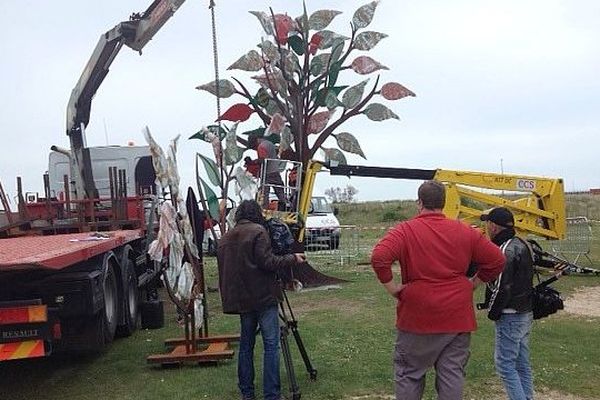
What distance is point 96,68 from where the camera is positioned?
1143cm

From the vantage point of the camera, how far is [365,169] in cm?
1227

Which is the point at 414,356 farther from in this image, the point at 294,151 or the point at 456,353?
the point at 294,151

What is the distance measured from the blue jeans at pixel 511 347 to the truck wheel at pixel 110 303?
4.03 meters

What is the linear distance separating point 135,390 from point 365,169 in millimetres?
7204

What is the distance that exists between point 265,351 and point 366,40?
8.83 metres

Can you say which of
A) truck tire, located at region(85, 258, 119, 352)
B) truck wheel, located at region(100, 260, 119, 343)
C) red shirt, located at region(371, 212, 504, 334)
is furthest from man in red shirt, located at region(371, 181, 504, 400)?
truck wheel, located at region(100, 260, 119, 343)

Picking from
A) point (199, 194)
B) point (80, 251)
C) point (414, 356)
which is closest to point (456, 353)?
point (414, 356)

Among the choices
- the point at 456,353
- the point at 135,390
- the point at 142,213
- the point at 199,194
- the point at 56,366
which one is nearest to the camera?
the point at 456,353

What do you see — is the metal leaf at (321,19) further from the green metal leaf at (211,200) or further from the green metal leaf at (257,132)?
the green metal leaf at (211,200)

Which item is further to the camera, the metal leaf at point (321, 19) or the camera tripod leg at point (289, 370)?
the metal leaf at point (321, 19)

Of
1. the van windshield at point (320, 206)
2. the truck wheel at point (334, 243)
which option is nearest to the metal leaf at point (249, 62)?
the truck wheel at point (334, 243)

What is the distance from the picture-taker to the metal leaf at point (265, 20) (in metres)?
12.6

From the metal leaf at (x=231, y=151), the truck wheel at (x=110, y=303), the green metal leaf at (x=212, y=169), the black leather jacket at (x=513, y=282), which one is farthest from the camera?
the metal leaf at (x=231, y=151)

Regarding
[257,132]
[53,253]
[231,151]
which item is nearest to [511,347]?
[53,253]
